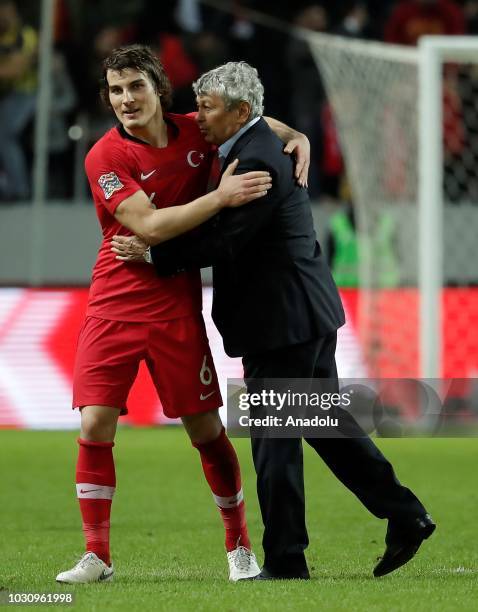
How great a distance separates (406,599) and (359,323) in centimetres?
837

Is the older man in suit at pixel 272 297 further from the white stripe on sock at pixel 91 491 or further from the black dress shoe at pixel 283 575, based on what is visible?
the white stripe on sock at pixel 91 491

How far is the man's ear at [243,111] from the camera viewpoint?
587 centimetres

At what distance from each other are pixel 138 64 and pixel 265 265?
94cm

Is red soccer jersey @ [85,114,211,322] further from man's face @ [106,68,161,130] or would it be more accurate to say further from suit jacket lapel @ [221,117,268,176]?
suit jacket lapel @ [221,117,268,176]

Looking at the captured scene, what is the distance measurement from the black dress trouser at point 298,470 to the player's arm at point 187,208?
23.7 inches

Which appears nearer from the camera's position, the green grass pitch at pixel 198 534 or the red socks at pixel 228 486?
the green grass pitch at pixel 198 534

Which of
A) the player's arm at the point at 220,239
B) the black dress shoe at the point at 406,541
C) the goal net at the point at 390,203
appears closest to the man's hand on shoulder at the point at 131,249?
the player's arm at the point at 220,239

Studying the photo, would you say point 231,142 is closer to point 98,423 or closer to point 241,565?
point 98,423

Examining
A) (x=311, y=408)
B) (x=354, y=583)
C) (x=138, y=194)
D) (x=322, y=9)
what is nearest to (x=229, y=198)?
(x=138, y=194)

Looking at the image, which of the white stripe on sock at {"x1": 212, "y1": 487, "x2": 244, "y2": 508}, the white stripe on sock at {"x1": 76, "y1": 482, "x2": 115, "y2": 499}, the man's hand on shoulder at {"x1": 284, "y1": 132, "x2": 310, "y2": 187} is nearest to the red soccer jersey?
the man's hand on shoulder at {"x1": 284, "y1": 132, "x2": 310, "y2": 187}

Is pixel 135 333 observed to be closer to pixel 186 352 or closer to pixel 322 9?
pixel 186 352

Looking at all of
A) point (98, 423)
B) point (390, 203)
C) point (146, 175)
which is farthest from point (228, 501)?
point (390, 203)

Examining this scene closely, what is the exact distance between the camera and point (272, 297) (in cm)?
589

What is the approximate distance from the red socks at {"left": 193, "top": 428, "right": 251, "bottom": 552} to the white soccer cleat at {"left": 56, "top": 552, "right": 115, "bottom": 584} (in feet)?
1.93
